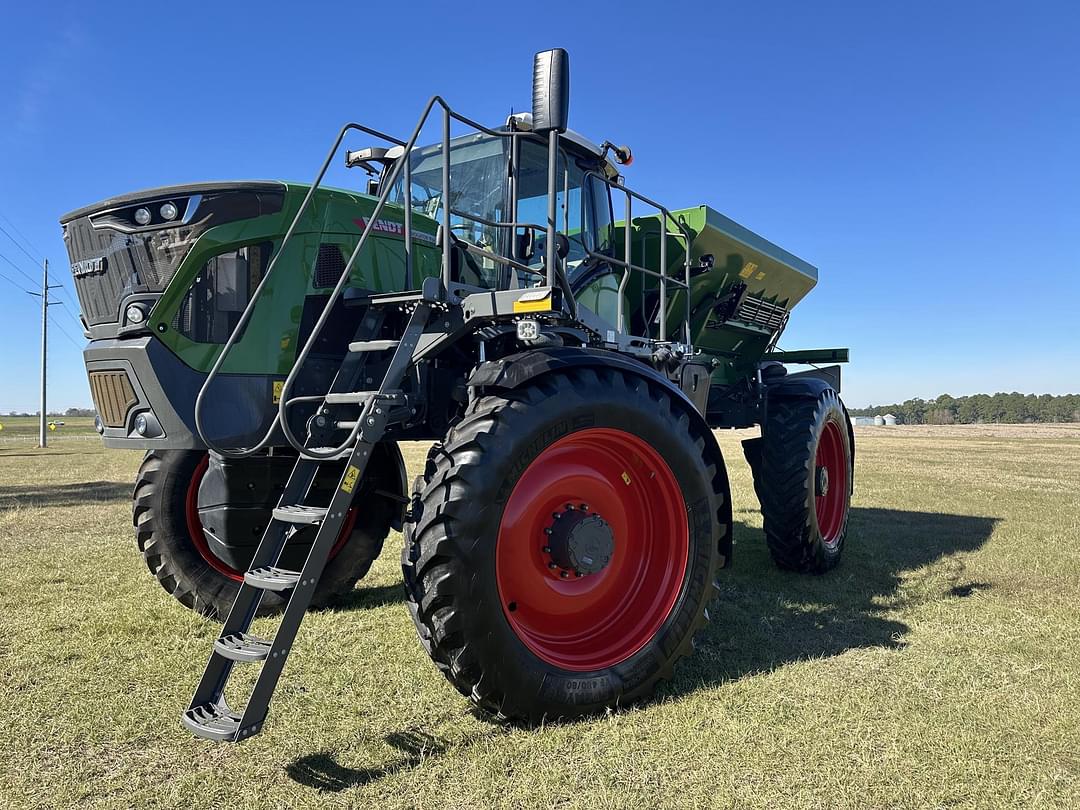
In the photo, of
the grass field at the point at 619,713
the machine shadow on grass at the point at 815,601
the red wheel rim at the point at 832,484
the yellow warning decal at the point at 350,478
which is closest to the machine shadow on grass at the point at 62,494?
the grass field at the point at 619,713

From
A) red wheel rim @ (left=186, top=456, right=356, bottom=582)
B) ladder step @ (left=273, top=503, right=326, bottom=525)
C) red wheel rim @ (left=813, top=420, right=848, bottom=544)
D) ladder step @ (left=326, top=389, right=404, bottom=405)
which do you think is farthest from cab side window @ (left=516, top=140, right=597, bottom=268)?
red wheel rim @ (left=813, top=420, right=848, bottom=544)

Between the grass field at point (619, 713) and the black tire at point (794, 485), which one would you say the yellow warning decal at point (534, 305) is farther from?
the black tire at point (794, 485)

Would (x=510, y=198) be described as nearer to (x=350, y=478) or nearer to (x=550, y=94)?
(x=550, y=94)

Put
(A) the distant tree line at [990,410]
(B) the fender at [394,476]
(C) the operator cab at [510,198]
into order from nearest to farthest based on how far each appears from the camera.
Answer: (C) the operator cab at [510,198] < (B) the fender at [394,476] < (A) the distant tree line at [990,410]

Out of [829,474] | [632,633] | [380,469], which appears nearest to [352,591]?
[380,469]

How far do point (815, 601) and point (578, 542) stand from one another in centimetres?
282

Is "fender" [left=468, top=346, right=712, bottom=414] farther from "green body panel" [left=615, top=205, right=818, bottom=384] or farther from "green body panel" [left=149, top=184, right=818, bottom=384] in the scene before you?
"green body panel" [left=615, top=205, right=818, bottom=384]

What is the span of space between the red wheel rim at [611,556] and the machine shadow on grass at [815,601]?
1.47 ft

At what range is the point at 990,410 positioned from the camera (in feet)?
324

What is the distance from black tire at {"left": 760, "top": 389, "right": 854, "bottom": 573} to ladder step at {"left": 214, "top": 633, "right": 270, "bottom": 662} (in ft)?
14.8

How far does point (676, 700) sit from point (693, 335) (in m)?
4.43

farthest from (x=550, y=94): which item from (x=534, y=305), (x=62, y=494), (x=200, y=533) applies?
(x=62, y=494)

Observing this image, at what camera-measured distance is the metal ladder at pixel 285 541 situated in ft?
9.64

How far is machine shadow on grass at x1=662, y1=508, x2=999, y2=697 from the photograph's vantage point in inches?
168
